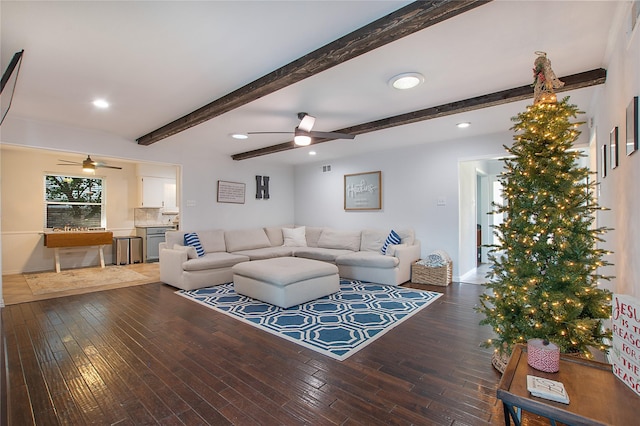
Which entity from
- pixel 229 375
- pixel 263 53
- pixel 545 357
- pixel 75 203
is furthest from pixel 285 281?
pixel 75 203

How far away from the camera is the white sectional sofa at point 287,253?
469 cm

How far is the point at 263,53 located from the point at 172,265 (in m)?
3.78

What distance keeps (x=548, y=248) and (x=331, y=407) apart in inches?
65.2

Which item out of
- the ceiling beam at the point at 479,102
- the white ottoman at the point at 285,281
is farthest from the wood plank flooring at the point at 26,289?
the ceiling beam at the point at 479,102

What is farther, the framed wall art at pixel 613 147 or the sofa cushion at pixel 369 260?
the sofa cushion at pixel 369 260

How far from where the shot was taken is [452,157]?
16.5 ft

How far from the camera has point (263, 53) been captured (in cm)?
228

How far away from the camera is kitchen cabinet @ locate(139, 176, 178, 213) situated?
7.32 meters

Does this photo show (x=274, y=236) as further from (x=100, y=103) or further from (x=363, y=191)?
(x=100, y=103)

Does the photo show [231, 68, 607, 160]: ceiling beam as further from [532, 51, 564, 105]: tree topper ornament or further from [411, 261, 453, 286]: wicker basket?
[411, 261, 453, 286]: wicker basket

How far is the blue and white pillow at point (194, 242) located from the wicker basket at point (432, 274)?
353 centimetres

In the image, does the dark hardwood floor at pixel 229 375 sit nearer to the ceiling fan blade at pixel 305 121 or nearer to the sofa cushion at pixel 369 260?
the sofa cushion at pixel 369 260

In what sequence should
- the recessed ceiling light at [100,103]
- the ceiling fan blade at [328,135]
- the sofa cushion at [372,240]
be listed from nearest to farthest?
1. the recessed ceiling light at [100,103]
2. the ceiling fan blade at [328,135]
3. the sofa cushion at [372,240]

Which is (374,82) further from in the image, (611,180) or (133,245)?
(133,245)
